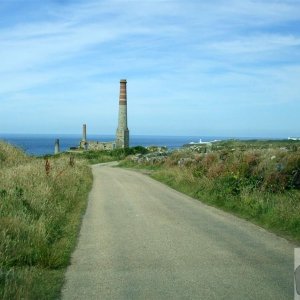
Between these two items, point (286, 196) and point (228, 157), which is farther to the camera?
point (228, 157)

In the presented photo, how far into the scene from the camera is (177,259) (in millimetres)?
8961

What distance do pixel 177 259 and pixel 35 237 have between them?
8.52 feet

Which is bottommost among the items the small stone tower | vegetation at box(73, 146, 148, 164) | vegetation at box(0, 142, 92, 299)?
vegetation at box(73, 146, 148, 164)

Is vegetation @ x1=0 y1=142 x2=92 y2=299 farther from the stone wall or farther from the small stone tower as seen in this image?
the stone wall

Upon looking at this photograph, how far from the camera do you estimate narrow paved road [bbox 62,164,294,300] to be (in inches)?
280

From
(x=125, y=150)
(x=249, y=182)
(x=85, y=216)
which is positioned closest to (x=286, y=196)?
(x=249, y=182)

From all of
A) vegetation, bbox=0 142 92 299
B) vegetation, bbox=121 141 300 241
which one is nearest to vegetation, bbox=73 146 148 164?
vegetation, bbox=121 141 300 241

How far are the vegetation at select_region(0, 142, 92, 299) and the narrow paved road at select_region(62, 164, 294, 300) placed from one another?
0.90 feet

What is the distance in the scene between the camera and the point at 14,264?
8.29m

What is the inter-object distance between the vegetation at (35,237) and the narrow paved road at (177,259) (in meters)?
0.27

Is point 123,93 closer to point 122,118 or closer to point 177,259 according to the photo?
point 122,118

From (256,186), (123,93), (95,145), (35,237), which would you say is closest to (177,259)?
(35,237)

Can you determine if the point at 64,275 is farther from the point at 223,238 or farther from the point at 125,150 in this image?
the point at 125,150

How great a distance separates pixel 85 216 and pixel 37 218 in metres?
2.75
